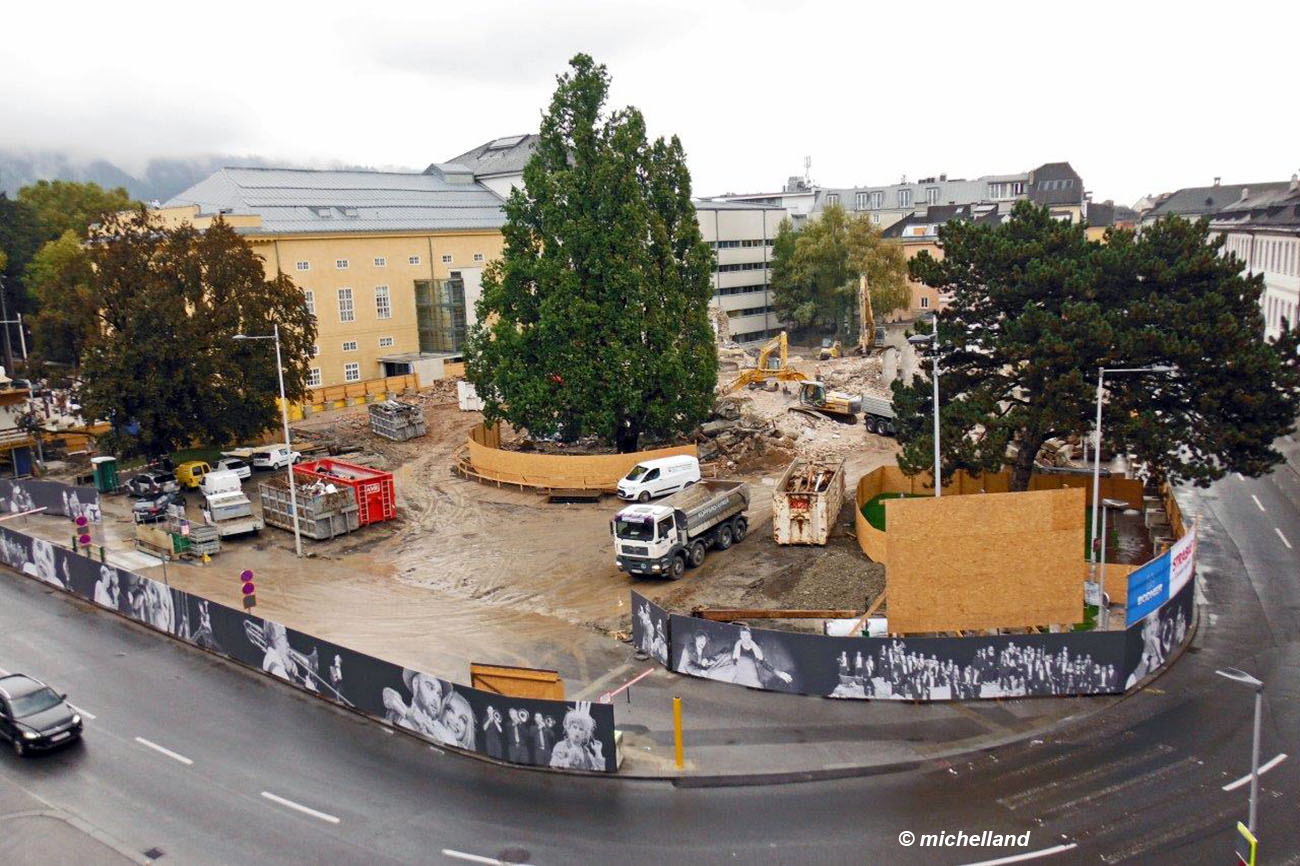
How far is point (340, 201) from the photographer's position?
2936 inches

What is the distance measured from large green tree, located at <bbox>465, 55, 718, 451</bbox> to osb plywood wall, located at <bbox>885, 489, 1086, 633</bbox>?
2240 cm

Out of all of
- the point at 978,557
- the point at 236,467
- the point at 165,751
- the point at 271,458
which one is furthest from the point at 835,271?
the point at 165,751

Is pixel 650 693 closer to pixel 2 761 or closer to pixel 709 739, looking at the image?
pixel 709 739

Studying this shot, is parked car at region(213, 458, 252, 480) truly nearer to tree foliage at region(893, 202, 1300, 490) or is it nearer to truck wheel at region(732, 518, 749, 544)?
truck wheel at region(732, 518, 749, 544)

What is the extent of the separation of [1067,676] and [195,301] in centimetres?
4313

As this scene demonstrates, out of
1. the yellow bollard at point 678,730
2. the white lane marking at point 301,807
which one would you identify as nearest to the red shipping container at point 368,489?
the white lane marking at point 301,807

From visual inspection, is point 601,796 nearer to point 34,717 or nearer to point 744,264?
point 34,717

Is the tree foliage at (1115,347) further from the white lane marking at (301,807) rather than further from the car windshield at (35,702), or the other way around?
the car windshield at (35,702)

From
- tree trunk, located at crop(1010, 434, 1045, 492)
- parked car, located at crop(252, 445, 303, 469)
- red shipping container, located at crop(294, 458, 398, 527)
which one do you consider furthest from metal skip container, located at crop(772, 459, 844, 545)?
parked car, located at crop(252, 445, 303, 469)

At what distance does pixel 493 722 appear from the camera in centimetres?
1897

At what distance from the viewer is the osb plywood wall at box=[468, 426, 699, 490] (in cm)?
4147

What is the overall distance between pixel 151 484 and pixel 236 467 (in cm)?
510

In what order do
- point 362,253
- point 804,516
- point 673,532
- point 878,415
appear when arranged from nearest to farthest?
point 673,532, point 804,516, point 878,415, point 362,253

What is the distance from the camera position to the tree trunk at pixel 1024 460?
31766 mm
